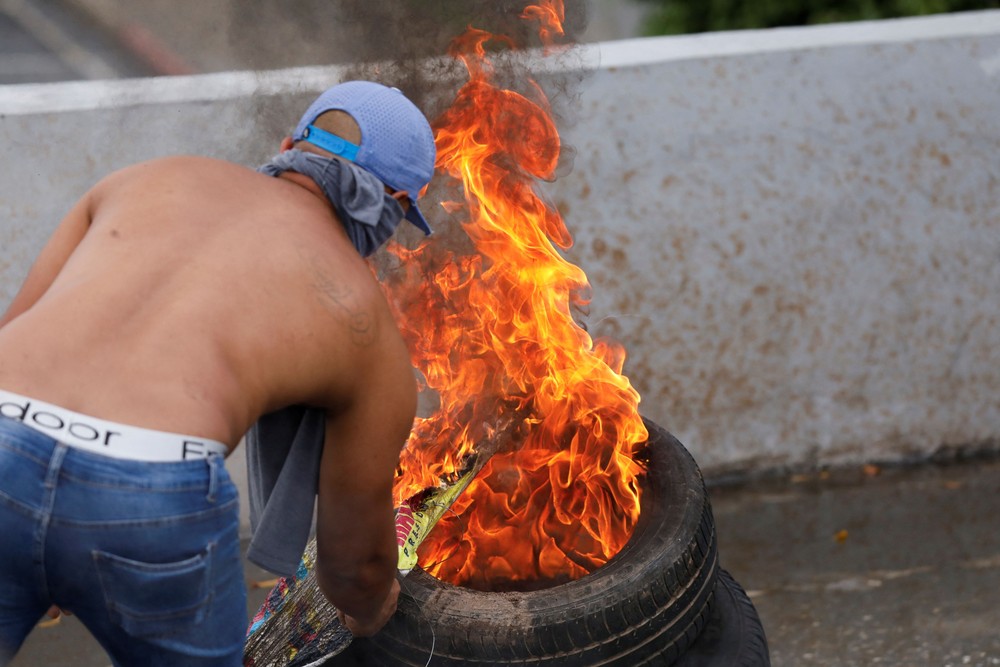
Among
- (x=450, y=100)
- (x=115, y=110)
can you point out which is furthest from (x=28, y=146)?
(x=450, y=100)

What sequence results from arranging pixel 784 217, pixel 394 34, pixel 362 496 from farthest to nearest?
pixel 784 217
pixel 394 34
pixel 362 496

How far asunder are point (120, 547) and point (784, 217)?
338cm

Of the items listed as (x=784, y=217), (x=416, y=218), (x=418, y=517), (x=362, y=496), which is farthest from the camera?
(x=784, y=217)

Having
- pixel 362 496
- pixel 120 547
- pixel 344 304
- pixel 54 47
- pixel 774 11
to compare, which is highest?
pixel 344 304

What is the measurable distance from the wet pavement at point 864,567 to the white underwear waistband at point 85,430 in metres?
2.35

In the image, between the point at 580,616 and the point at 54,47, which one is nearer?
the point at 580,616

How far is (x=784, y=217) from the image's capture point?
4801 mm

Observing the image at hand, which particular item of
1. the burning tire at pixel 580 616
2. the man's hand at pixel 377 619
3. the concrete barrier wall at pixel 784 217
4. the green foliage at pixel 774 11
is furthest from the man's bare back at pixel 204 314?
the green foliage at pixel 774 11

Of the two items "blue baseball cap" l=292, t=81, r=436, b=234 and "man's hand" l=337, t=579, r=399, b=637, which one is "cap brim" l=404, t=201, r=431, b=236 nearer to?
"blue baseball cap" l=292, t=81, r=436, b=234

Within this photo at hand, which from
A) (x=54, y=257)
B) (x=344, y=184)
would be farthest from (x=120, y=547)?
(x=344, y=184)

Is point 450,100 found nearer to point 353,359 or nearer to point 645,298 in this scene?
point 645,298

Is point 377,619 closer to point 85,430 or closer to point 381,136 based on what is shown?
point 85,430

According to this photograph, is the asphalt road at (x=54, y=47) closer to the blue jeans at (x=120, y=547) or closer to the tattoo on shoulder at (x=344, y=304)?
the tattoo on shoulder at (x=344, y=304)

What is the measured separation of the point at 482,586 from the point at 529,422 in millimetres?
469
